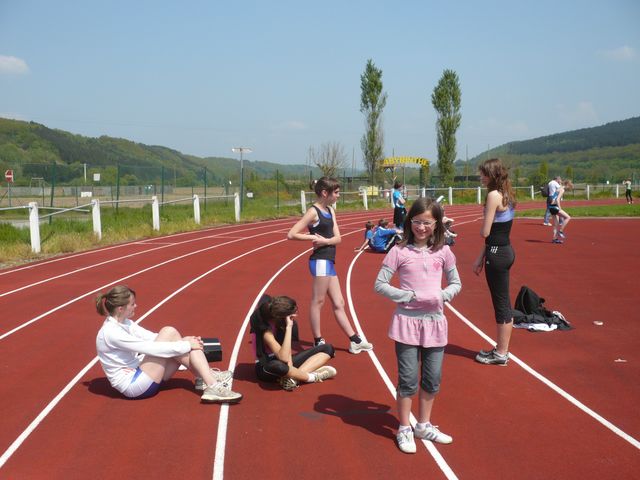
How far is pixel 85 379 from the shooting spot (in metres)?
5.89

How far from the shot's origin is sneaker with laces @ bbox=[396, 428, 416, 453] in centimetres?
424

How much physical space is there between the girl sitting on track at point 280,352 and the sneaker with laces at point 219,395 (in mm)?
445

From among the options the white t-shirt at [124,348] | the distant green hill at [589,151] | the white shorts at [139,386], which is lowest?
the white shorts at [139,386]

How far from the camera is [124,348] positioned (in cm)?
515

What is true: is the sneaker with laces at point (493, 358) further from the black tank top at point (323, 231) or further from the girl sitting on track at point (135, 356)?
the girl sitting on track at point (135, 356)

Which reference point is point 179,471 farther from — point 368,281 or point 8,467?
point 368,281

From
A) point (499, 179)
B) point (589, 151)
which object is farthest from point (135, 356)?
point (589, 151)

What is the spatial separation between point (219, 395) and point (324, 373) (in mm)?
1058

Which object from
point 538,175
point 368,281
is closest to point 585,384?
point 368,281

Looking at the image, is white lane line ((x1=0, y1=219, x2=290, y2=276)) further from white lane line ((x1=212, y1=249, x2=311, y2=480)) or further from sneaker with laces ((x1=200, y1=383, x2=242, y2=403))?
sneaker with laces ((x1=200, y1=383, x2=242, y2=403))

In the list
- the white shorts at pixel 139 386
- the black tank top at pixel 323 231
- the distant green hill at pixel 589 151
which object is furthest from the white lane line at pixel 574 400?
the distant green hill at pixel 589 151

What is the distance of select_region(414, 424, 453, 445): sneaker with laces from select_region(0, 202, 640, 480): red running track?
0.06m

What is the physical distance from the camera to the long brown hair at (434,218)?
13.6 ft

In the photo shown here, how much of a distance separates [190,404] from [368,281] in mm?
6383
